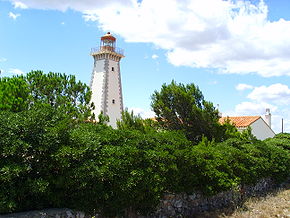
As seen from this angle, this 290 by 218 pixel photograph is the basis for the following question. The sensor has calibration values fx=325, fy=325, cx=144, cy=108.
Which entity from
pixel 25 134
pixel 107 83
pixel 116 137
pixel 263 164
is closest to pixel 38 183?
pixel 25 134

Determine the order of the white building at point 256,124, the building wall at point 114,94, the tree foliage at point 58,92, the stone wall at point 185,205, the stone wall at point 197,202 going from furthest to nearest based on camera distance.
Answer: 1. the white building at point 256,124
2. the building wall at point 114,94
3. the tree foliage at point 58,92
4. the stone wall at point 197,202
5. the stone wall at point 185,205

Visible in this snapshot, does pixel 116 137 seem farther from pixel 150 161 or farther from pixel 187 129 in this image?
pixel 187 129

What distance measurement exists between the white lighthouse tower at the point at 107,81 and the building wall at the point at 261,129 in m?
13.7

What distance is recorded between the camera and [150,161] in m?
6.61

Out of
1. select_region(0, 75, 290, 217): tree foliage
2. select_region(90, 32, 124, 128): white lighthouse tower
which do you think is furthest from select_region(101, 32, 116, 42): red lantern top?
select_region(0, 75, 290, 217): tree foliage

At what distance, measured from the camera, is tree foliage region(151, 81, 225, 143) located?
1883 cm

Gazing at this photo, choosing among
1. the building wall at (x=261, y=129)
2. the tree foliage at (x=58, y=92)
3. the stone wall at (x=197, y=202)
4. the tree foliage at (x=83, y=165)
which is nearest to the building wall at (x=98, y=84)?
the tree foliage at (x=58, y=92)

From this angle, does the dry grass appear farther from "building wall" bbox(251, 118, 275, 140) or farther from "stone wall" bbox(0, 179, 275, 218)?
"building wall" bbox(251, 118, 275, 140)

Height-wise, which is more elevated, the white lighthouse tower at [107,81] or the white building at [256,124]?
the white lighthouse tower at [107,81]

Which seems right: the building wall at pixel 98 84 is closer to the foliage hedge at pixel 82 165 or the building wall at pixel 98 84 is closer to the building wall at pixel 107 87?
the building wall at pixel 107 87

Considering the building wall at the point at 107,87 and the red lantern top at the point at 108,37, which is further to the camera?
the red lantern top at the point at 108,37

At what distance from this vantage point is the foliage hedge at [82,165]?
5.12 m

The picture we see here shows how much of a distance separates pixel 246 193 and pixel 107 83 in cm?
2162

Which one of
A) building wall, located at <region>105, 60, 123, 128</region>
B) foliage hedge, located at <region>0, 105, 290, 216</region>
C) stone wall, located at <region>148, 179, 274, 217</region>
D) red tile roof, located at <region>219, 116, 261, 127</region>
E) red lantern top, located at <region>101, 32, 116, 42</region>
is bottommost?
stone wall, located at <region>148, 179, 274, 217</region>
